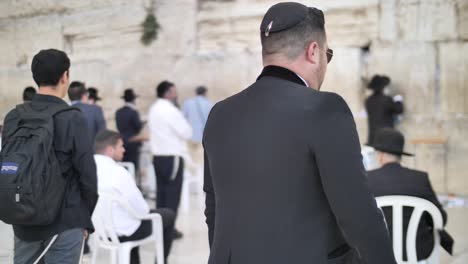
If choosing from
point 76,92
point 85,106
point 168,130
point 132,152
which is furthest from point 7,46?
point 132,152

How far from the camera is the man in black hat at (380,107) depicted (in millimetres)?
7293

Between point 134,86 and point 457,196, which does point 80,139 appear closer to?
point 457,196

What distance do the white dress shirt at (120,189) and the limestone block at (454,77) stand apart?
177 inches

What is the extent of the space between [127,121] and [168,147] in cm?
116

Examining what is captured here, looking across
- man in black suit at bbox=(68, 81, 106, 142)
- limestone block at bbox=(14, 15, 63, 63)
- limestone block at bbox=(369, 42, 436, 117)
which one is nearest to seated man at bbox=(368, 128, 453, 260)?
man in black suit at bbox=(68, 81, 106, 142)

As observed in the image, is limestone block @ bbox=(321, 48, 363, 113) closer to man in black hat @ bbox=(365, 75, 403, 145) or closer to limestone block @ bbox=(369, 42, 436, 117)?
limestone block @ bbox=(369, 42, 436, 117)

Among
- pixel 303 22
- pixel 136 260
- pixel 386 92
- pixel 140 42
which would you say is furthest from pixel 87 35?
pixel 303 22

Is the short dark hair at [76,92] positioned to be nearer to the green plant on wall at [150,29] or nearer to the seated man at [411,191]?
the green plant on wall at [150,29]

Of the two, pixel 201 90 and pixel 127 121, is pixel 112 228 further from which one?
pixel 201 90

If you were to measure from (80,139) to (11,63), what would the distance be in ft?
11.1

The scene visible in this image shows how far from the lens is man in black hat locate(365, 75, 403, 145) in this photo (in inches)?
287

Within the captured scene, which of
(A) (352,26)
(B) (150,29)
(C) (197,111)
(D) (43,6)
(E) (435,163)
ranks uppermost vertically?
(D) (43,6)

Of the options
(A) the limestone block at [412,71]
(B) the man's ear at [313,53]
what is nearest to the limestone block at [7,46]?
(A) the limestone block at [412,71]

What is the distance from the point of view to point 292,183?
5.17 ft
